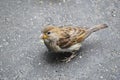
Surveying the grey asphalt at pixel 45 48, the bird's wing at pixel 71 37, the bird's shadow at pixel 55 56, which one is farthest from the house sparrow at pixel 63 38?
the grey asphalt at pixel 45 48

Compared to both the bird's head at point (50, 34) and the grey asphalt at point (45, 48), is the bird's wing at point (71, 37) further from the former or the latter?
the grey asphalt at point (45, 48)

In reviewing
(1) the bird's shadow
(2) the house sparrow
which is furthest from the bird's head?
(1) the bird's shadow

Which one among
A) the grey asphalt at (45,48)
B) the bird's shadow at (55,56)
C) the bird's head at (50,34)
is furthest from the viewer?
the bird's shadow at (55,56)

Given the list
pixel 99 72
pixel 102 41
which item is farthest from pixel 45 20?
pixel 99 72

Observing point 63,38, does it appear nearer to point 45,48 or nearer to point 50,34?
point 50,34

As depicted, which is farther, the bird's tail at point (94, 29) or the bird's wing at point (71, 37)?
the bird's tail at point (94, 29)

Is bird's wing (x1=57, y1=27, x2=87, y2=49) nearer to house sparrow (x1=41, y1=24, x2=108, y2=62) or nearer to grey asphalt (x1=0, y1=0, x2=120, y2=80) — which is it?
house sparrow (x1=41, y1=24, x2=108, y2=62)

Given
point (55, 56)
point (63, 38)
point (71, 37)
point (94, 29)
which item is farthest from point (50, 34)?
point (94, 29)
